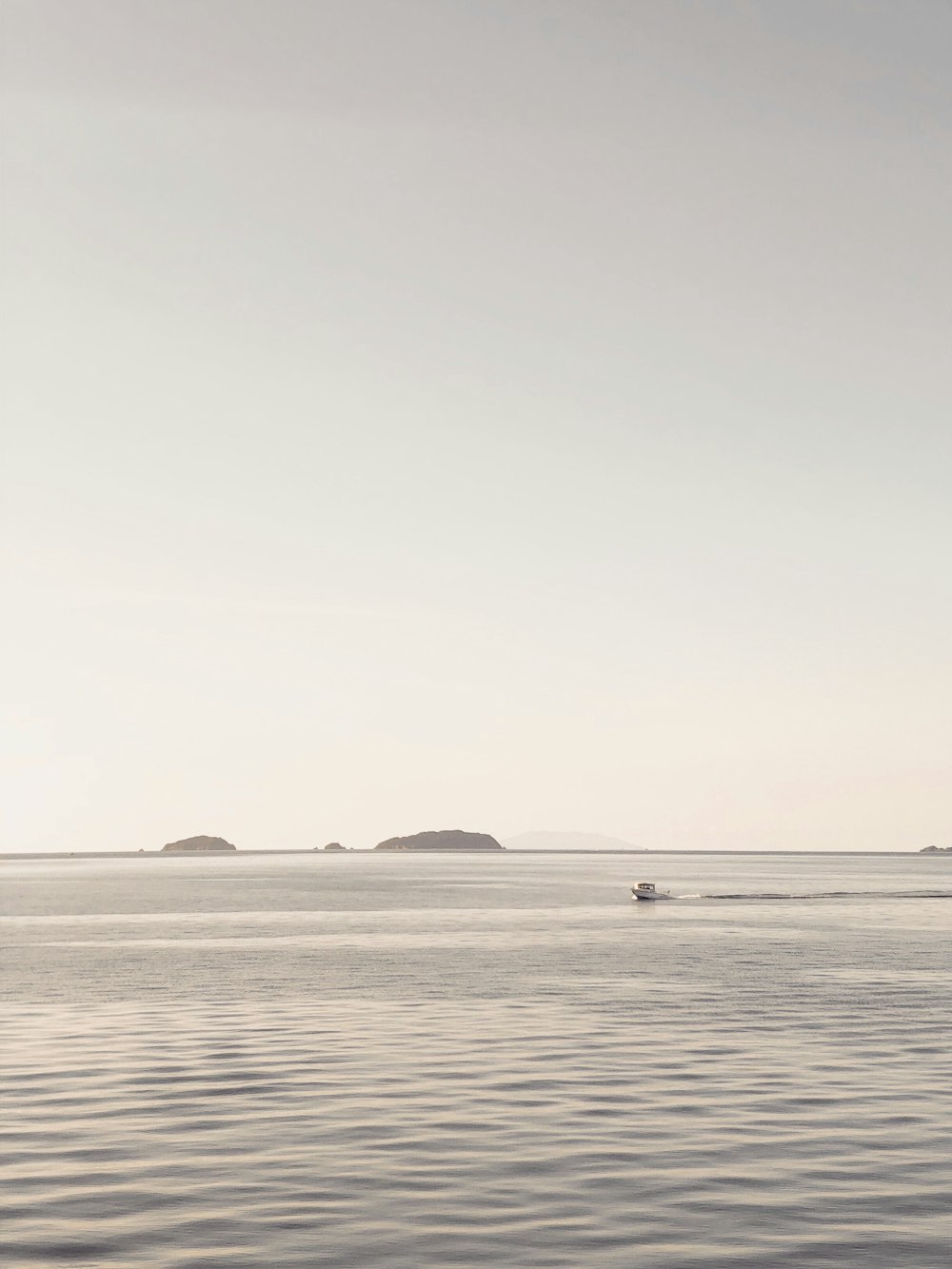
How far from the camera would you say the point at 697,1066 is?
32.9m

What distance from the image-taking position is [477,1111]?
27.5 meters

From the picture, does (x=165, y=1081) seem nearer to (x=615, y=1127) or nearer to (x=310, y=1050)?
(x=310, y=1050)

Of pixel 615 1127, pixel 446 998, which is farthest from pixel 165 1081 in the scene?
pixel 446 998

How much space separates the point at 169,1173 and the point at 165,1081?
931 centimetres

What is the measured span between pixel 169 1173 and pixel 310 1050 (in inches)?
546

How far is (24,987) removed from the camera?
5234 cm

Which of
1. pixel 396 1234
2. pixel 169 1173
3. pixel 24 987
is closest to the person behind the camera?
pixel 396 1234

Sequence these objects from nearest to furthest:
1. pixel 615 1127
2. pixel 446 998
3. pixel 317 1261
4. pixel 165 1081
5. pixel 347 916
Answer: pixel 317 1261 < pixel 615 1127 < pixel 165 1081 < pixel 446 998 < pixel 347 916

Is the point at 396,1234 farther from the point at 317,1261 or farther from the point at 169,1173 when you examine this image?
the point at 169,1173

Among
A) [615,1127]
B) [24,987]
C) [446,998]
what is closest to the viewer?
[615,1127]

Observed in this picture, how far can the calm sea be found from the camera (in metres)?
18.6

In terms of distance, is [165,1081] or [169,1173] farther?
[165,1081]

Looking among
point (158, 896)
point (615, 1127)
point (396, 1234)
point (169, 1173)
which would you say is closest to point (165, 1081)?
point (169, 1173)

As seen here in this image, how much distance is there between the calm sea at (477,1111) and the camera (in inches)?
733
